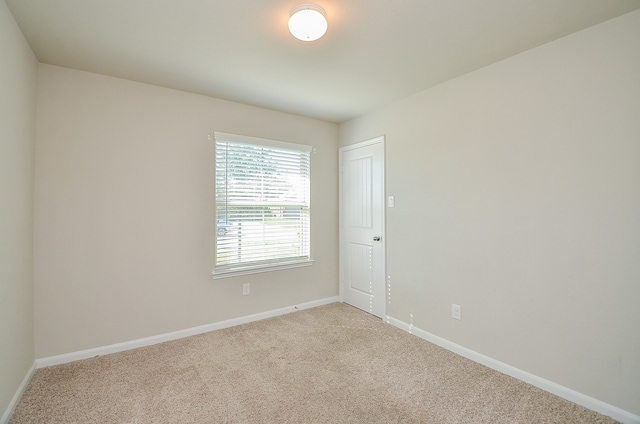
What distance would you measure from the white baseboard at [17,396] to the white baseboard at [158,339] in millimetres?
151

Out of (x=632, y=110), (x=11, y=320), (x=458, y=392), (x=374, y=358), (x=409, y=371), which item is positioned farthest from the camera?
(x=374, y=358)

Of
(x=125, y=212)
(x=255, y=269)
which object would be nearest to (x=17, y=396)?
(x=125, y=212)

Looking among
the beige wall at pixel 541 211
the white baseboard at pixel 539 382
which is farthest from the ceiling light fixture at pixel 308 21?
the white baseboard at pixel 539 382

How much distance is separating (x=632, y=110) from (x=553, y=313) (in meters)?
1.41

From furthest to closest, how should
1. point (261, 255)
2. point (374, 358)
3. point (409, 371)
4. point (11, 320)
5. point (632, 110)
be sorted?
point (261, 255) < point (374, 358) < point (409, 371) < point (11, 320) < point (632, 110)

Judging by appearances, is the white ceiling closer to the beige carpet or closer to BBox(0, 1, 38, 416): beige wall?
BBox(0, 1, 38, 416): beige wall

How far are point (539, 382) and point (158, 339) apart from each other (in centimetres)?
328

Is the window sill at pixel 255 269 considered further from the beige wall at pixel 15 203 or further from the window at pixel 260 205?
the beige wall at pixel 15 203

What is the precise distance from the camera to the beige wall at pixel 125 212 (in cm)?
246

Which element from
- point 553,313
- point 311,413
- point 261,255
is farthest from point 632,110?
point 261,255

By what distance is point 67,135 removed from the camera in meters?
2.50

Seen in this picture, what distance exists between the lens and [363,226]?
3.75m

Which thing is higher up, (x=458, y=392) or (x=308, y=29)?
(x=308, y=29)

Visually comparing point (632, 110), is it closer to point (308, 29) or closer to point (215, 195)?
point (308, 29)
